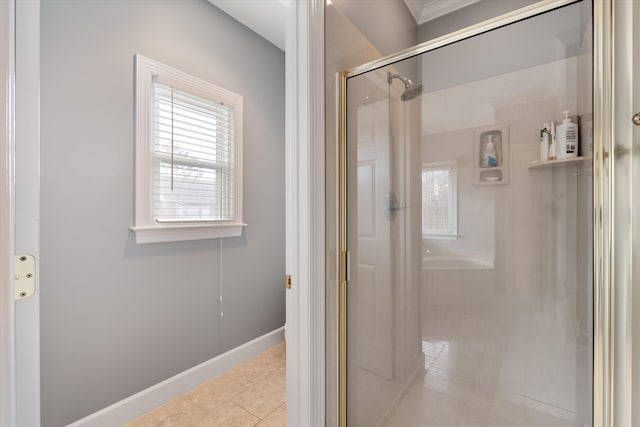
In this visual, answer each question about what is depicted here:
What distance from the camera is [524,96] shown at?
1.00m

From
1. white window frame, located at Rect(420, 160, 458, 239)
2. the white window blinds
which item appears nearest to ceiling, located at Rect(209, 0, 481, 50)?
the white window blinds

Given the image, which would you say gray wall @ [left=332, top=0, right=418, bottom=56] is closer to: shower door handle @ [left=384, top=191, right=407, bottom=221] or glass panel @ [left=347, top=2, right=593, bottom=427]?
glass panel @ [left=347, top=2, right=593, bottom=427]

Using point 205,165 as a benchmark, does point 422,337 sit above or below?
below

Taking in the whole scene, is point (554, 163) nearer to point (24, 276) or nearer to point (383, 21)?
point (383, 21)

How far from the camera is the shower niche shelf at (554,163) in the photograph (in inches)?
35.9

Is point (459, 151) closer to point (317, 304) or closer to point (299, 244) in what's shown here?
point (299, 244)

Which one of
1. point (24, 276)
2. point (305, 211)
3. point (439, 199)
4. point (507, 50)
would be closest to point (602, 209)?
point (439, 199)

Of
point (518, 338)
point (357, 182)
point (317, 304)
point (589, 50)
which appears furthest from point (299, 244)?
point (589, 50)

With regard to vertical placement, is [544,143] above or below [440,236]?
above

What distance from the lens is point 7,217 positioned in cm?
62

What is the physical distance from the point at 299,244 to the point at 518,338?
33.1 inches

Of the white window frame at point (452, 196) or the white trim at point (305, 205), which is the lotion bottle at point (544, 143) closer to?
the white window frame at point (452, 196)

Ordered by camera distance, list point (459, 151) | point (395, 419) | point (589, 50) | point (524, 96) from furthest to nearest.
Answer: point (395, 419)
point (459, 151)
point (524, 96)
point (589, 50)

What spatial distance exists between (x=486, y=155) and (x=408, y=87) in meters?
0.43
